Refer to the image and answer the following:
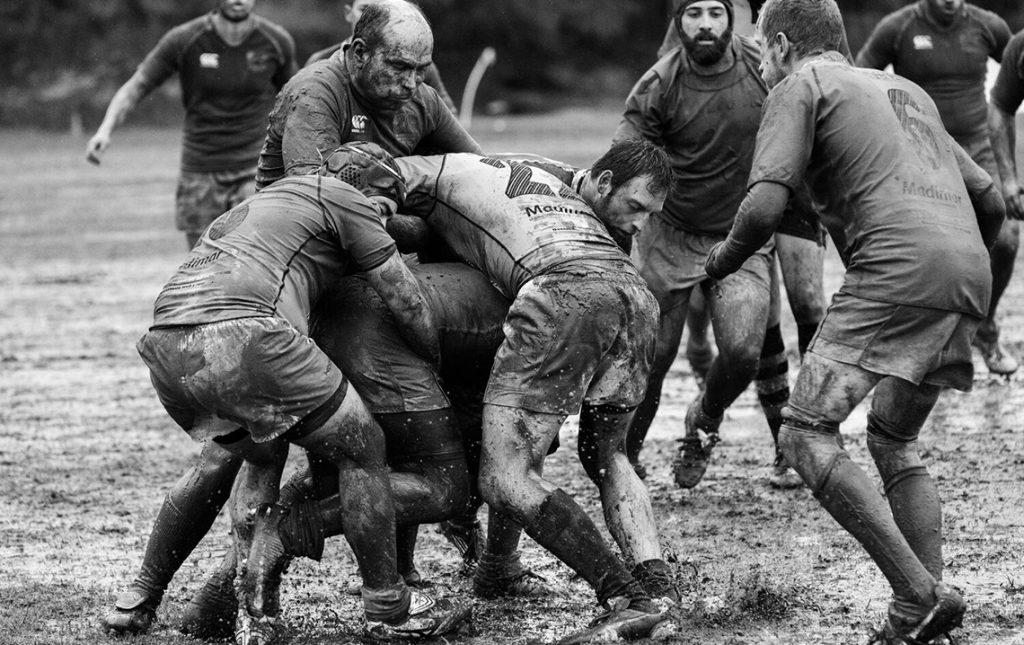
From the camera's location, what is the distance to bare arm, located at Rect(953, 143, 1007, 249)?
5.02 m

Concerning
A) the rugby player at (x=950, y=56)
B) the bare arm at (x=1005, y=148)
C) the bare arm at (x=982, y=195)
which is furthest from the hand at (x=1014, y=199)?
the bare arm at (x=982, y=195)

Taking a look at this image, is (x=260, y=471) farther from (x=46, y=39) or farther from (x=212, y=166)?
(x=46, y=39)

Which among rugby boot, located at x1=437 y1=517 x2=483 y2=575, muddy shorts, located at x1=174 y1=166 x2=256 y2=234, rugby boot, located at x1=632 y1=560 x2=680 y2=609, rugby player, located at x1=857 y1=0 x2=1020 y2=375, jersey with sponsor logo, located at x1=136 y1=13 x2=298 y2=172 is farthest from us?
jersey with sponsor logo, located at x1=136 y1=13 x2=298 y2=172

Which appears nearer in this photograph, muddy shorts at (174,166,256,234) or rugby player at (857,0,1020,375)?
rugby player at (857,0,1020,375)

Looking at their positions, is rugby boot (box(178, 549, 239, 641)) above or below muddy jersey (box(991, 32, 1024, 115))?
below

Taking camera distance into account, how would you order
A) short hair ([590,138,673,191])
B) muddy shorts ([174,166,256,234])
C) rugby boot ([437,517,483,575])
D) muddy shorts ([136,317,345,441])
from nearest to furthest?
muddy shorts ([136,317,345,441])
short hair ([590,138,673,191])
rugby boot ([437,517,483,575])
muddy shorts ([174,166,256,234])

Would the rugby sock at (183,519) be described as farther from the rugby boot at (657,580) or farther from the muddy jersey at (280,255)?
the rugby boot at (657,580)

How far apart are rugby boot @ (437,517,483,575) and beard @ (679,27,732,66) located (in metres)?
2.33

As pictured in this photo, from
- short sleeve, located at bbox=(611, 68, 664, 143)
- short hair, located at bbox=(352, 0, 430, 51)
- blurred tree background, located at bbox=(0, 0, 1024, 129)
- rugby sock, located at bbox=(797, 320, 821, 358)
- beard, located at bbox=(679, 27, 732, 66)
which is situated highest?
short hair, located at bbox=(352, 0, 430, 51)

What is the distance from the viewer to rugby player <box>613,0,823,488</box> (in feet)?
22.3

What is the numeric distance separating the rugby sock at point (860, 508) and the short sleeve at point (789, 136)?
2.59 feet

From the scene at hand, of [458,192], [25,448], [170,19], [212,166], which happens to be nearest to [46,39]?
[170,19]

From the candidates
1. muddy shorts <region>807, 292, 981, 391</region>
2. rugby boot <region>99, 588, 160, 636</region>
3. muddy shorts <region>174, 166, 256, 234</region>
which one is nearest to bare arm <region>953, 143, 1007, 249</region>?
muddy shorts <region>807, 292, 981, 391</region>

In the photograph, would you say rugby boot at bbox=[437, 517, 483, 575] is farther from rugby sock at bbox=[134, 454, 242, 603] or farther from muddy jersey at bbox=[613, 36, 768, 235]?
muddy jersey at bbox=[613, 36, 768, 235]
